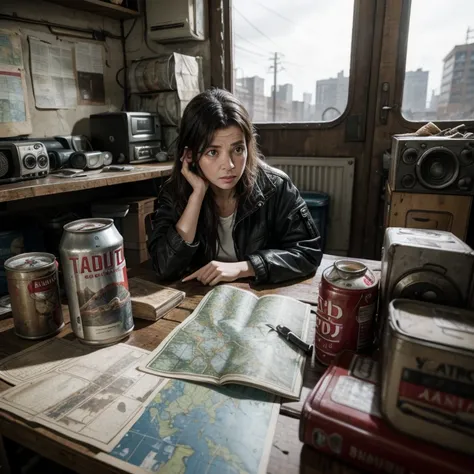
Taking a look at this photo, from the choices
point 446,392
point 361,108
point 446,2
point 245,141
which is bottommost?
point 446,392

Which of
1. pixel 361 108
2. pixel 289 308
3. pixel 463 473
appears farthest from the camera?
pixel 361 108

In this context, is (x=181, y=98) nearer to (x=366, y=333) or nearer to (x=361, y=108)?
(x=361, y=108)

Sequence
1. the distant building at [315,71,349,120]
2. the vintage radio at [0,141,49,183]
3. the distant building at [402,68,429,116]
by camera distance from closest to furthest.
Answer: the vintage radio at [0,141,49,183]
the distant building at [402,68,429,116]
the distant building at [315,71,349,120]

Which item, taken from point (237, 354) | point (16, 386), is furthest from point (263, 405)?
point (16, 386)

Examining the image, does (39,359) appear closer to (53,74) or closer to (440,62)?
(53,74)

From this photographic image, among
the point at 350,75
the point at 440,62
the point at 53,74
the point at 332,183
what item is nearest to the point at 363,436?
the point at 332,183

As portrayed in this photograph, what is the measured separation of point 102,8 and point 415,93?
2479 mm

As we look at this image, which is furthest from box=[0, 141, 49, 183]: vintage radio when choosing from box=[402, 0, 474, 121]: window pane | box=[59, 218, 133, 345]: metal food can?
box=[402, 0, 474, 121]: window pane

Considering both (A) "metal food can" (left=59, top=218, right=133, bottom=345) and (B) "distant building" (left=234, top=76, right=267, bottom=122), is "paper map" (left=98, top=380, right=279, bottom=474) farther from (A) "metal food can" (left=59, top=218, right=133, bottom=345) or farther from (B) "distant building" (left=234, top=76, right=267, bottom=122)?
(B) "distant building" (left=234, top=76, right=267, bottom=122)

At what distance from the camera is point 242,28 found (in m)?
3.18

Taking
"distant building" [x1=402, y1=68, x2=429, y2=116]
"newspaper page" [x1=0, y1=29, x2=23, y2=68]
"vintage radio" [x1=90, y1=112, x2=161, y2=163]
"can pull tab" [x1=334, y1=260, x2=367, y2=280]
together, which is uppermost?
"newspaper page" [x1=0, y1=29, x2=23, y2=68]

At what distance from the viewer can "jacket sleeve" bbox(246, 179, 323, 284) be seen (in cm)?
107

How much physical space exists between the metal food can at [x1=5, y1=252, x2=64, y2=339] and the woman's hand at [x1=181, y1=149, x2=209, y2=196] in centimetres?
62

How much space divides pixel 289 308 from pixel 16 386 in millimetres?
571
